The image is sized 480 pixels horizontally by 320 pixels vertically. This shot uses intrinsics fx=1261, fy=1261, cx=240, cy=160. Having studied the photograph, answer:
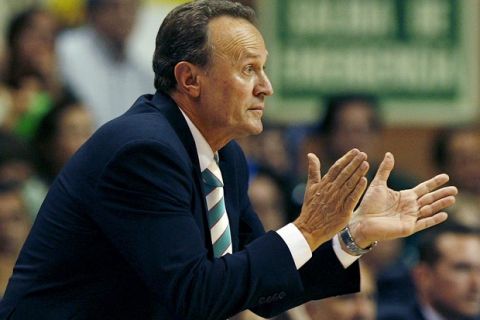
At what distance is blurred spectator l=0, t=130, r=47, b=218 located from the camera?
5816 mm

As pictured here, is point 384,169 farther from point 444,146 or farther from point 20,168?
point 444,146

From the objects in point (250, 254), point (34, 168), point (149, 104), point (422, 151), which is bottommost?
point (422, 151)

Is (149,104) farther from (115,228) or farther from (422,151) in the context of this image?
(422,151)

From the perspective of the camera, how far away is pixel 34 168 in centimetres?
603

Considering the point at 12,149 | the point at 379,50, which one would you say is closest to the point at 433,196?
the point at 12,149

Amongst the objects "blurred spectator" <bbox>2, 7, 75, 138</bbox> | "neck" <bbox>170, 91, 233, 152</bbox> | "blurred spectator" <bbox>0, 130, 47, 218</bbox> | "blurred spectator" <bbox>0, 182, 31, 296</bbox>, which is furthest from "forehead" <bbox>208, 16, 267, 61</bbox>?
"blurred spectator" <bbox>2, 7, 75, 138</bbox>

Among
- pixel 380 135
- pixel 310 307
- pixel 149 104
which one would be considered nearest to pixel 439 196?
pixel 149 104

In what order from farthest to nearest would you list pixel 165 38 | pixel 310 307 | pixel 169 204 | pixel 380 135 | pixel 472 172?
1. pixel 380 135
2. pixel 472 172
3. pixel 310 307
4. pixel 165 38
5. pixel 169 204

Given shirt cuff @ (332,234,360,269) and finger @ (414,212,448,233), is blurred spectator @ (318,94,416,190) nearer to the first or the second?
shirt cuff @ (332,234,360,269)

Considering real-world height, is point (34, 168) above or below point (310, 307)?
above

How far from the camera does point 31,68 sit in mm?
6500

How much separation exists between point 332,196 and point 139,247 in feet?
1.54

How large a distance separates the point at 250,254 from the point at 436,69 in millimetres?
4292

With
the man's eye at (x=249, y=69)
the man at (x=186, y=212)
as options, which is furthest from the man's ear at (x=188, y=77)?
the man's eye at (x=249, y=69)
